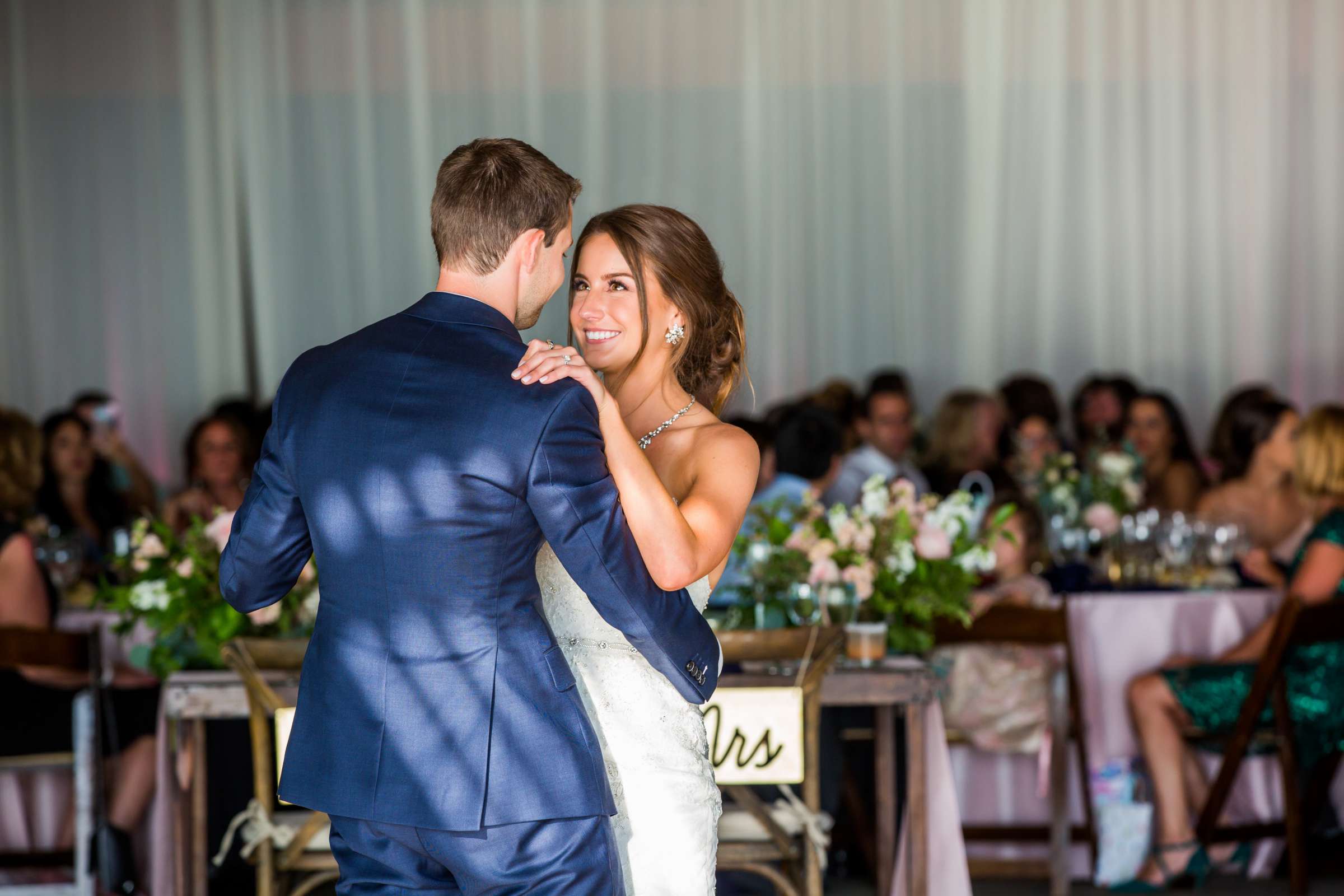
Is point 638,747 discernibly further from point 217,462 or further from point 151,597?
point 217,462

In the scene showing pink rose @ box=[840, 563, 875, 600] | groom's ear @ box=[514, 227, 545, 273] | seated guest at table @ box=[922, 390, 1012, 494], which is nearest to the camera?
groom's ear @ box=[514, 227, 545, 273]

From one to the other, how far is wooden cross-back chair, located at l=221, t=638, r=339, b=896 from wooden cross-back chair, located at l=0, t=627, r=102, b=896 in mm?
778

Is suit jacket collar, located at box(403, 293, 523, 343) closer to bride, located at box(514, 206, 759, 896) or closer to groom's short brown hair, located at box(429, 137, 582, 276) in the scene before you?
groom's short brown hair, located at box(429, 137, 582, 276)

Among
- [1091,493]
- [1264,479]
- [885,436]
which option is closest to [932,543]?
[1091,493]

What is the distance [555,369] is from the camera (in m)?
1.86

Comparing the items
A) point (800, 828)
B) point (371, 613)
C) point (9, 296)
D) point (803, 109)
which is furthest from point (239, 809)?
point (803, 109)

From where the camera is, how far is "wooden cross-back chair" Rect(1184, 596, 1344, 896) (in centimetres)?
435

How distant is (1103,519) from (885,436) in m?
1.69

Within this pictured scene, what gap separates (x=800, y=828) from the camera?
341cm

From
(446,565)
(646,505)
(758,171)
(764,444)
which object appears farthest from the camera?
(758,171)

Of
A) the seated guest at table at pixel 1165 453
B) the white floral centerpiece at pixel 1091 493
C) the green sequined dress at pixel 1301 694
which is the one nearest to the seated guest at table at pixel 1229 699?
the green sequined dress at pixel 1301 694

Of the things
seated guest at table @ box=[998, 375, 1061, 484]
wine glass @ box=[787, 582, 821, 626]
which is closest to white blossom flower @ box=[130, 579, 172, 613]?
wine glass @ box=[787, 582, 821, 626]

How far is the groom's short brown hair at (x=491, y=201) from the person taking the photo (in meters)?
1.91

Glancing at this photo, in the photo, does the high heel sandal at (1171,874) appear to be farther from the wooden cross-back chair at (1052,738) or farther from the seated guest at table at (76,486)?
the seated guest at table at (76,486)
